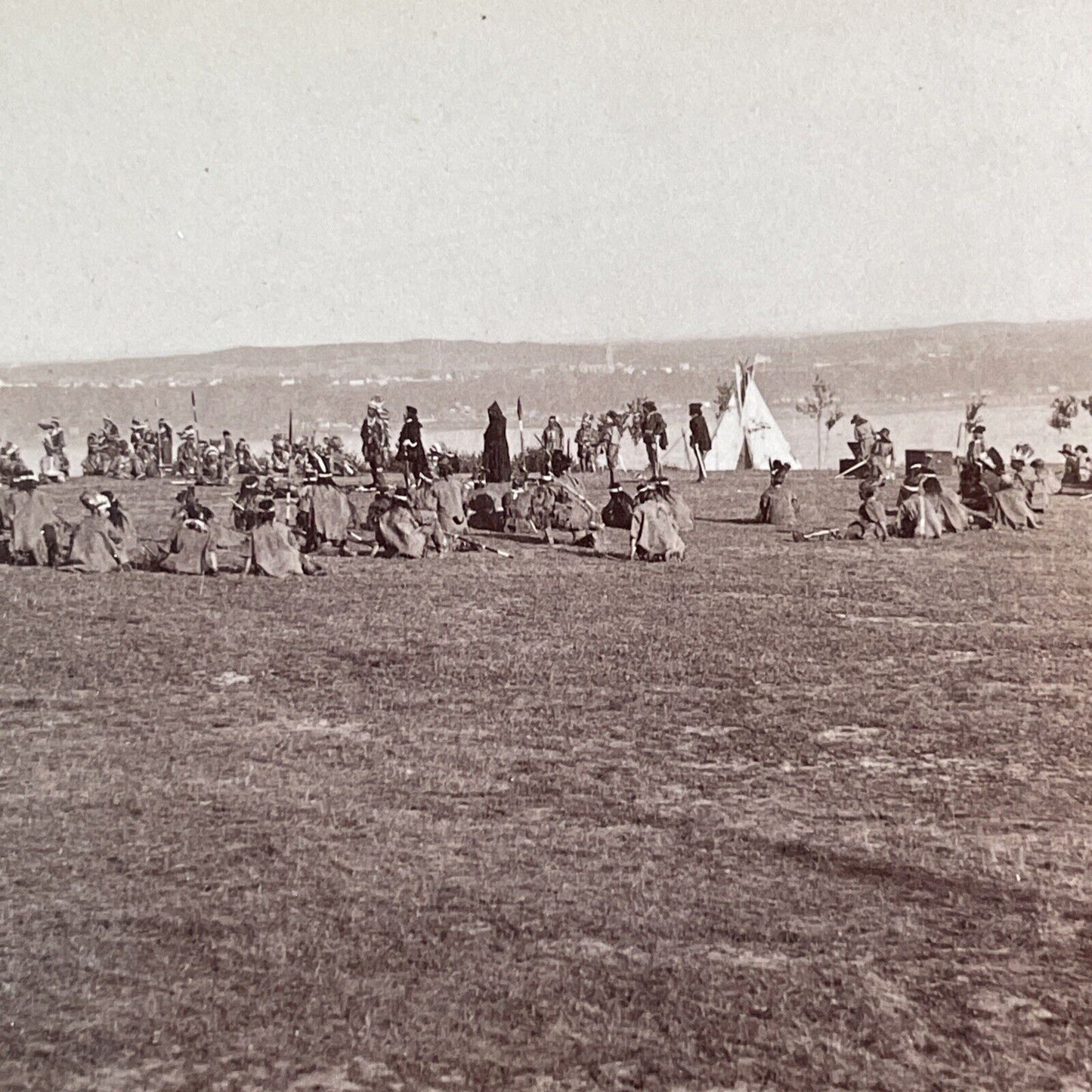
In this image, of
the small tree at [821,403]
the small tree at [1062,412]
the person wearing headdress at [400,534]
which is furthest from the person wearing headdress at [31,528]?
the small tree at [821,403]

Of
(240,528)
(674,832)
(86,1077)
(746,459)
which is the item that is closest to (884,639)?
(674,832)

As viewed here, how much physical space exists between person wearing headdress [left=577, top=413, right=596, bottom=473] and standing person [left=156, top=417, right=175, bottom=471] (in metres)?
7.35

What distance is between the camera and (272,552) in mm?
12852

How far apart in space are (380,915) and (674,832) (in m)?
1.62

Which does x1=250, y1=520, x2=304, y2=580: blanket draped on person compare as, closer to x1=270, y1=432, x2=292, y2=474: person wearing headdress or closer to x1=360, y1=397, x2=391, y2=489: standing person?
x1=270, y1=432, x2=292, y2=474: person wearing headdress

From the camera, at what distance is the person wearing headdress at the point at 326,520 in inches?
568

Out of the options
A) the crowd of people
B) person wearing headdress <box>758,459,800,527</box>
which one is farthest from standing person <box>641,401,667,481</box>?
person wearing headdress <box>758,459,800,527</box>

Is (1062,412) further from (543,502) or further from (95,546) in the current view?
(95,546)

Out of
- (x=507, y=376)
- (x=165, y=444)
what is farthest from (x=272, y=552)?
A: (x=507, y=376)

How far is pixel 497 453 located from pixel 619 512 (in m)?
4.89

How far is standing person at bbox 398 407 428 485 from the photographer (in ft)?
57.1

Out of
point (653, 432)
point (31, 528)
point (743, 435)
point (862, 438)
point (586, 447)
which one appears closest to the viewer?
point (31, 528)

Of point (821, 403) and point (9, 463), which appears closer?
point (9, 463)

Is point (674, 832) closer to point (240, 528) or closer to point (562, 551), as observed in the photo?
point (562, 551)
